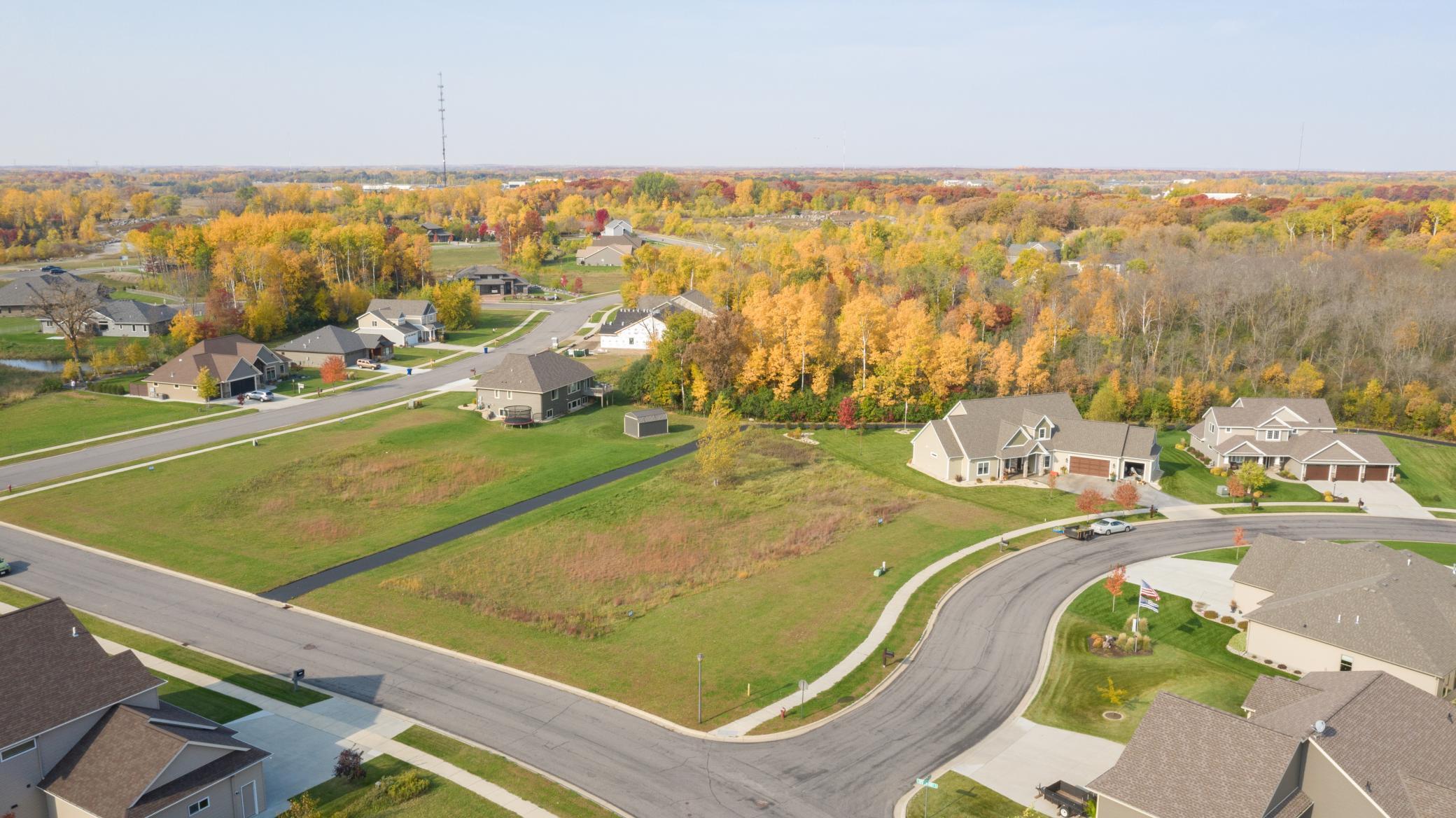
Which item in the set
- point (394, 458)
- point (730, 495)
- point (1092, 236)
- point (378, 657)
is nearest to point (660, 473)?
point (730, 495)

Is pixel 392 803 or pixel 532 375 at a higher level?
pixel 532 375

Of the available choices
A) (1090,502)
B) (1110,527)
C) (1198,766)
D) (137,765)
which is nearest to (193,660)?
(137,765)

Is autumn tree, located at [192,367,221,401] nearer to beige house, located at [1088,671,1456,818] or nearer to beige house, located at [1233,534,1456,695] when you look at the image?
beige house, located at [1088,671,1456,818]

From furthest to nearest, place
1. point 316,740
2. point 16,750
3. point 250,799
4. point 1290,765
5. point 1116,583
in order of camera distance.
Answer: point 1116,583 < point 316,740 < point 250,799 < point 16,750 < point 1290,765

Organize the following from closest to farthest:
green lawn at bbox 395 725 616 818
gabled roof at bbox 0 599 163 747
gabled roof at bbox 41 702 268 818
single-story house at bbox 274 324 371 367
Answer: gabled roof at bbox 41 702 268 818
gabled roof at bbox 0 599 163 747
green lawn at bbox 395 725 616 818
single-story house at bbox 274 324 371 367

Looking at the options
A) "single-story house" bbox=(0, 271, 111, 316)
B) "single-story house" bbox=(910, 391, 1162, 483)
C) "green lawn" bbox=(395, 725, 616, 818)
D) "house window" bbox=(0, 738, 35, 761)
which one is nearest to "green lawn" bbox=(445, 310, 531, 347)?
"single-story house" bbox=(0, 271, 111, 316)

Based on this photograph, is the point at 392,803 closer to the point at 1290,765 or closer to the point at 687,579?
the point at 687,579

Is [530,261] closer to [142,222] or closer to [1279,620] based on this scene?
[142,222]
